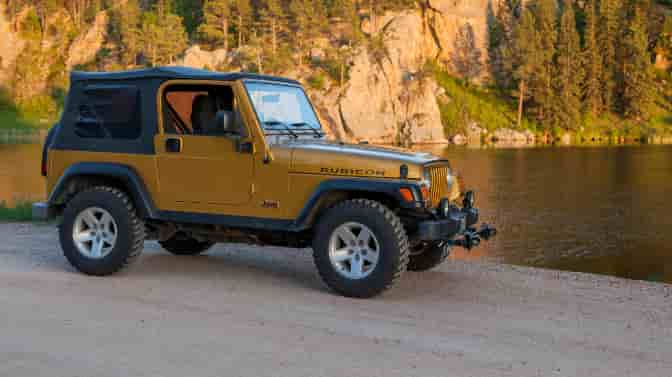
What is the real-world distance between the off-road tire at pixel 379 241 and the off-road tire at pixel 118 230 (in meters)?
2.36

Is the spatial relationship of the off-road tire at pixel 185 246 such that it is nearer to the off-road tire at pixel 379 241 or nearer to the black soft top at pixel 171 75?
the black soft top at pixel 171 75

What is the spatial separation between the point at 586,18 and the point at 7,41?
9647 centimetres

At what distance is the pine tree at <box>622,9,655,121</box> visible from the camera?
102 metres

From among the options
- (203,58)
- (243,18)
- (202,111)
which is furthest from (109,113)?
(243,18)

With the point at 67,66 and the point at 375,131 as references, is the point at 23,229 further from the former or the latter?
the point at 67,66

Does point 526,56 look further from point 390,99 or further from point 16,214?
point 16,214

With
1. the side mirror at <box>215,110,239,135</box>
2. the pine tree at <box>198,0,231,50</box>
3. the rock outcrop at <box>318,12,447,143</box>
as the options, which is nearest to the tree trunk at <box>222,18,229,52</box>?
the pine tree at <box>198,0,231,50</box>

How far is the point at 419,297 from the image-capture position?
8.06 meters

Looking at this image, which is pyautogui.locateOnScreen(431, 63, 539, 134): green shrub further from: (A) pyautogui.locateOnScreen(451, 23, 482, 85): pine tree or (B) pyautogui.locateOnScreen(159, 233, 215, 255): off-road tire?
(B) pyautogui.locateOnScreen(159, 233, 215, 255): off-road tire

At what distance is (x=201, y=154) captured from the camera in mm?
8445

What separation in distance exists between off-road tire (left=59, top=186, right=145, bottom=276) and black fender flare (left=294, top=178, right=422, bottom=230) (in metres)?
2.13

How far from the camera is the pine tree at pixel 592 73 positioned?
104 meters

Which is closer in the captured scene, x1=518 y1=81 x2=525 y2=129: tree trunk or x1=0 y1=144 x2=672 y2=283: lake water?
x1=0 y1=144 x2=672 y2=283: lake water

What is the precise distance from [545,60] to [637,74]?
43.1ft
